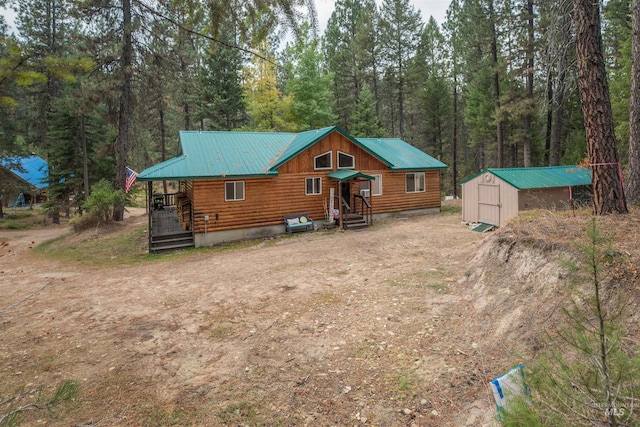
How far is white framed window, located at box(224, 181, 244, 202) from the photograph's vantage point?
15711 mm

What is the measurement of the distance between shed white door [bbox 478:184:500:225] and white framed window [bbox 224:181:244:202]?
1013cm

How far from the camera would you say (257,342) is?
6.30 m

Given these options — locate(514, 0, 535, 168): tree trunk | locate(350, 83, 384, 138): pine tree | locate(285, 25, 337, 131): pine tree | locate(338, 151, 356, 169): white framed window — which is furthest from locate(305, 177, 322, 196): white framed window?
locate(350, 83, 384, 138): pine tree

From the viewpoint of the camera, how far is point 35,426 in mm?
4312

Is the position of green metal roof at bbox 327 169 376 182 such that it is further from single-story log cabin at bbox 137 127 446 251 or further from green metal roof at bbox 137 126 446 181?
green metal roof at bbox 137 126 446 181

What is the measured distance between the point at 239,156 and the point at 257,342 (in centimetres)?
1196

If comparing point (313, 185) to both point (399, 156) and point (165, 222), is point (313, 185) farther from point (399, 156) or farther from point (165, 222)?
point (165, 222)

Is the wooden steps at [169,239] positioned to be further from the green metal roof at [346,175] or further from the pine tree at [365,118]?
the pine tree at [365,118]

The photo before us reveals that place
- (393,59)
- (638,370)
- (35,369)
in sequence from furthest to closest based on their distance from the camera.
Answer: (393,59) < (35,369) < (638,370)

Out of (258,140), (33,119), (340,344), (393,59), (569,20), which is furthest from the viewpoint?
(393,59)

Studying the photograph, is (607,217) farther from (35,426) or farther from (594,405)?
(35,426)

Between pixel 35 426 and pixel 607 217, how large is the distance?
9.75 metres

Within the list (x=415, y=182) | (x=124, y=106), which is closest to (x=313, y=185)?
(x=415, y=182)

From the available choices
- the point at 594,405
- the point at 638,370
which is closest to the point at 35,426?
the point at 594,405
